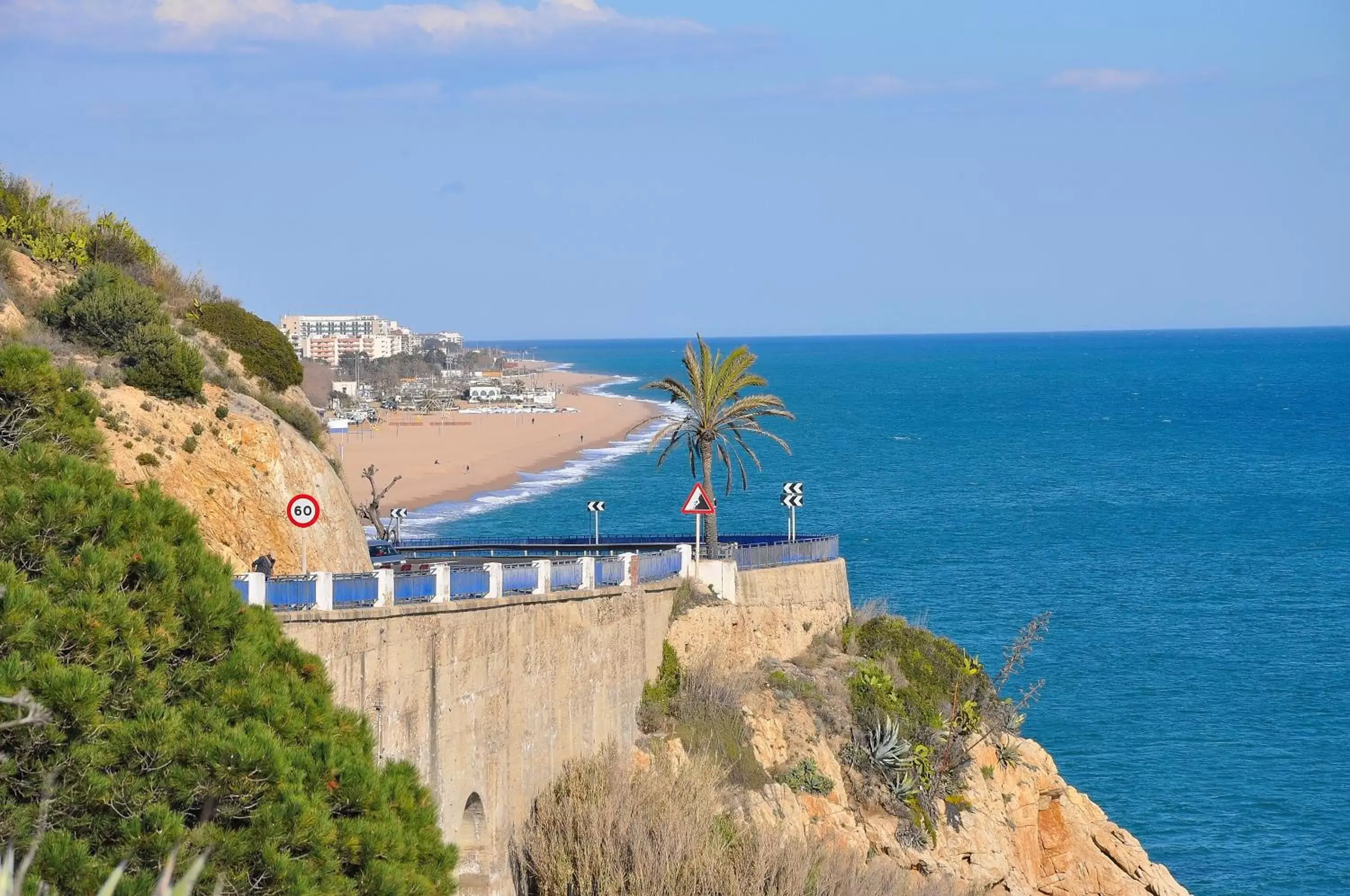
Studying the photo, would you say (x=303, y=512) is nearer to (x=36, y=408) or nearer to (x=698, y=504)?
(x=36, y=408)

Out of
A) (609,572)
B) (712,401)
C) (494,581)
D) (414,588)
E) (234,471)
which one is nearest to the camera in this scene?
(414,588)

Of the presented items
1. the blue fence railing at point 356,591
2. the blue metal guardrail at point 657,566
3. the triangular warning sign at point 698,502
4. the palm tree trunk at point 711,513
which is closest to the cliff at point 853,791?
the blue metal guardrail at point 657,566

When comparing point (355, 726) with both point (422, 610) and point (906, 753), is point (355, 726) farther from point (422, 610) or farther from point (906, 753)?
point (906, 753)

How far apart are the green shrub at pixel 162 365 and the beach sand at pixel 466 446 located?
38.2 meters

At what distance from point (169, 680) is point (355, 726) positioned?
214cm

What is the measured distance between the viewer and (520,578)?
23.8 m

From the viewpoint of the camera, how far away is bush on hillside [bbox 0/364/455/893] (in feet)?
44.2

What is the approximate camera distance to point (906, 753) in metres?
28.2

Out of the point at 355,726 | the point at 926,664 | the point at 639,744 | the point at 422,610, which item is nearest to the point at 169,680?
the point at 355,726

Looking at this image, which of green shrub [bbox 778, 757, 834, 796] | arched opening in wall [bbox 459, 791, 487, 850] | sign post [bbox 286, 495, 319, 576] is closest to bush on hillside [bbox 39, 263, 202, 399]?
sign post [bbox 286, 495, 319, 576]

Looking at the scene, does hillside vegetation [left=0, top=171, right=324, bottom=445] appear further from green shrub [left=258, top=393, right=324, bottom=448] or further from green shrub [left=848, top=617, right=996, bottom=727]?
green shrub [left=848, top=617, right=996, bottom=727]

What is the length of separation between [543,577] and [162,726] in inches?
416

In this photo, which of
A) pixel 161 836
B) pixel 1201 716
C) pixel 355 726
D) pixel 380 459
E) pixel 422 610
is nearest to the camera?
pixel 161 836

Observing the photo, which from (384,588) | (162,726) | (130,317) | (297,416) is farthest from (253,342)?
(162,726)
